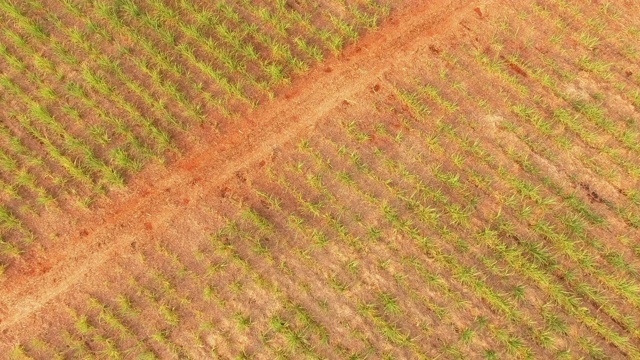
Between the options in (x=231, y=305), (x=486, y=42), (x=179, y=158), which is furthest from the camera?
(x=486, y=42)

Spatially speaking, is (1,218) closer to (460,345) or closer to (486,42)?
(460,345)

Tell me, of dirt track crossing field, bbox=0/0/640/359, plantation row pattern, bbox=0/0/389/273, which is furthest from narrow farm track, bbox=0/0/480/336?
plantation row pattern, bbox=0/0/389/273

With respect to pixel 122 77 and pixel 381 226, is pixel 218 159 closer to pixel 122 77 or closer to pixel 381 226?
pixel 122 77

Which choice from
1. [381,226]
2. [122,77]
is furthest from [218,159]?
[381,226]

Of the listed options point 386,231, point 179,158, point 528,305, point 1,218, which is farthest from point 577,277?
point 1,218

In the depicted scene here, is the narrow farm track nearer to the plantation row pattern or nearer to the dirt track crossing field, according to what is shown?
the dirt track crossing field

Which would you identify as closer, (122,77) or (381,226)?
(381,226)
